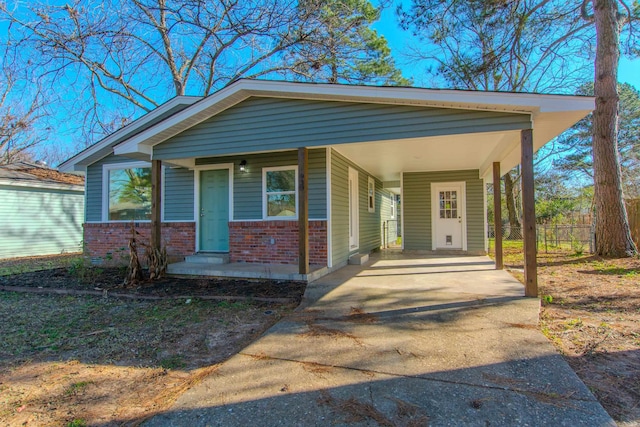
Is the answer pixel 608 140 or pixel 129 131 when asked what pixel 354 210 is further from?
pixel 608 140

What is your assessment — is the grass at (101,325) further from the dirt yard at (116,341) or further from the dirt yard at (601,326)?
the dirt yard at (601,326)

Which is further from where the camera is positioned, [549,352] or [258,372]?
[549,352]

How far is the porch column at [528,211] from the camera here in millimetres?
4336

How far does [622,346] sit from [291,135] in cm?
487

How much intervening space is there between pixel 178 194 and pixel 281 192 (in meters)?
2.72

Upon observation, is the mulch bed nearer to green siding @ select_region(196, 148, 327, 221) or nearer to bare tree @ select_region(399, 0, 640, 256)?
green siding @ select_region(196, 148, 327, 221)

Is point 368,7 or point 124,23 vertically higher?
point 368,7

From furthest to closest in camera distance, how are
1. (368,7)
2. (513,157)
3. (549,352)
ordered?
(368,7)
(513,157)
(549,352)

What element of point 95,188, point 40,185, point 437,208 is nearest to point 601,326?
point 437,208

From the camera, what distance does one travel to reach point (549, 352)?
284 centimetres

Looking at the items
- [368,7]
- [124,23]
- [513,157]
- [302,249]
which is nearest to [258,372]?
[302,249]

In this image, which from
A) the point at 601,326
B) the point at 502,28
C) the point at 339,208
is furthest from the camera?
the point at 502,28

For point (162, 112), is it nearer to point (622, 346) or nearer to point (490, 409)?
point (490, 409)

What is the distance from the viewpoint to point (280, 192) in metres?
7.08
